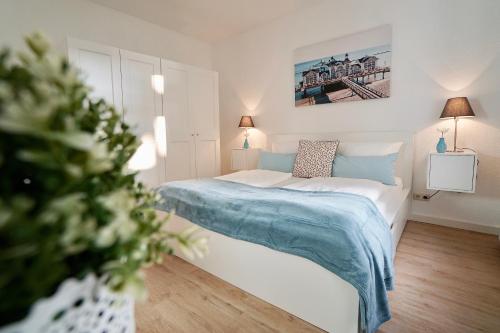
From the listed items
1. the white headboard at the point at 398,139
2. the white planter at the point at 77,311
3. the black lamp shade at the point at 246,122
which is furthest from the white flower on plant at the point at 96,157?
the black lamp shade at the point at 246,122

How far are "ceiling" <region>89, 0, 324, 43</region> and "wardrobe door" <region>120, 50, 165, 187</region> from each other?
694 millimetres

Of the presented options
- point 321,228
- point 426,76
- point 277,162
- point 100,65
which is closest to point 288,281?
point 321,228

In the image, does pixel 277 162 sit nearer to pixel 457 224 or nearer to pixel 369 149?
pixel 369 149

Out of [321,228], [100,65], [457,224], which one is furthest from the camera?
[100,65]

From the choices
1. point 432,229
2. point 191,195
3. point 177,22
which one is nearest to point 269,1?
point 177,22

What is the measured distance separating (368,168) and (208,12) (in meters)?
2.91

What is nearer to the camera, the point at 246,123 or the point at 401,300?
the point at 401,300

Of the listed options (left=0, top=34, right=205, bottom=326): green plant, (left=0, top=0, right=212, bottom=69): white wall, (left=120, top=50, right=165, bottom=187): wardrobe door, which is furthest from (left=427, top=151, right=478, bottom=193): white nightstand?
(left=0, top=0, right=212, bottom=69): white wall

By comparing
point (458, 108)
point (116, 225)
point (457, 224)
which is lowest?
point (457, 224)

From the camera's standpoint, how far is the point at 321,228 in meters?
1.29

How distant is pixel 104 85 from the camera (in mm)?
2695

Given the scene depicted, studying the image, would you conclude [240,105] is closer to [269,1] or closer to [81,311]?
[269,1]

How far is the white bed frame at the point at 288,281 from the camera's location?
1219 mm

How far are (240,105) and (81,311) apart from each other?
4039mm
